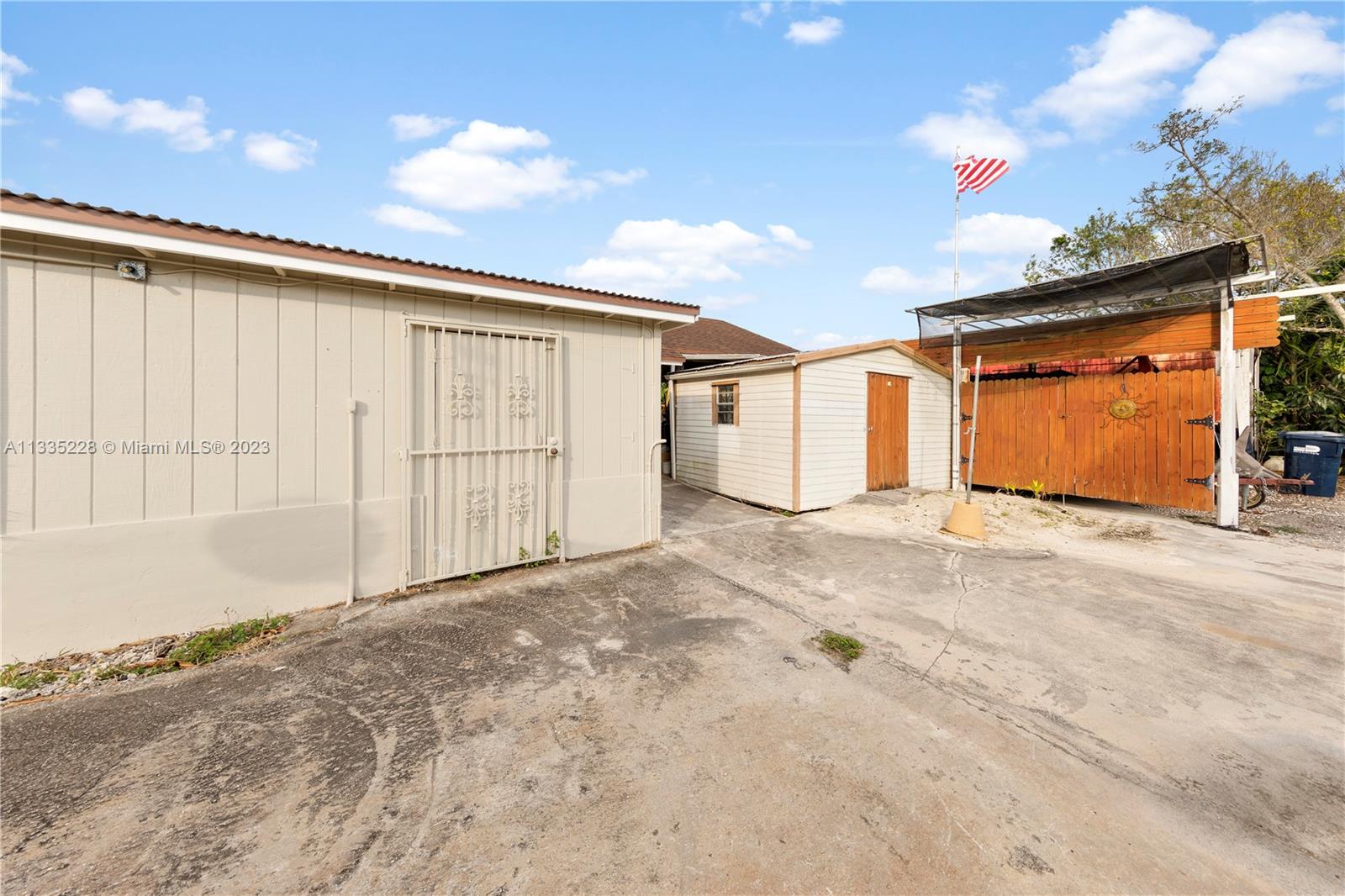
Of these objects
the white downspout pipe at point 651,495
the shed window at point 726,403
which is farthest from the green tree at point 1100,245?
the white downspout pipe at point 651,495

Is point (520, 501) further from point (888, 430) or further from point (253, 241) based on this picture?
point (888, 430)

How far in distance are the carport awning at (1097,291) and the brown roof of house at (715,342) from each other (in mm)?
6589

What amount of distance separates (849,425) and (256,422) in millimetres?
7726

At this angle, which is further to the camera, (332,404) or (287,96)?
(287,96)

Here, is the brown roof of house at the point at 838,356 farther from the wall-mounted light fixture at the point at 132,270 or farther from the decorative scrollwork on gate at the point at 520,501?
the wall-mounted light fixture at the point at 132,270

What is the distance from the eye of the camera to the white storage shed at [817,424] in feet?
25.5

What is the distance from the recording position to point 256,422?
3623 millimetres

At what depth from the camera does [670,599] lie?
4309mm

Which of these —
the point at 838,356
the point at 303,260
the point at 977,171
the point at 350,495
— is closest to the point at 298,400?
the point at 350,495

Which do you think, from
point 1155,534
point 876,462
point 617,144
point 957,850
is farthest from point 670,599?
point 617,144

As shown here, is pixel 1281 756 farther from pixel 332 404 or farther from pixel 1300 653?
pixel 332 404

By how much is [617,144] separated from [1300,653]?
11.9 metres

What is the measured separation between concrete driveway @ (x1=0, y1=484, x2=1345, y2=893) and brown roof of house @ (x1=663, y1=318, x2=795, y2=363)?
36.4 feet

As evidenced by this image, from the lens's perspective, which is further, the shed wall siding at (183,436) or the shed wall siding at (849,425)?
the shed wall siding at (849,425)
